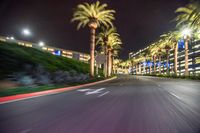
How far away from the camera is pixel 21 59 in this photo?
30.3m

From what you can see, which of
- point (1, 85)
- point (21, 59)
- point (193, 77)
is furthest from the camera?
point (193, 77)

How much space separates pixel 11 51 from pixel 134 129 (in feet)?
94.2

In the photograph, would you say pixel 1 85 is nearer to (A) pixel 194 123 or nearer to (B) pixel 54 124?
(B) pixel 54 124

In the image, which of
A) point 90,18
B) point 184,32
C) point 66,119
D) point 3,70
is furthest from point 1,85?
point 184,32

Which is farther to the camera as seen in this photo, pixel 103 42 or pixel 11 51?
pixel 103 42

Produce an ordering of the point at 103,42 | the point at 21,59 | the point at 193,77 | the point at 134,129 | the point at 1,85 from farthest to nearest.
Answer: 1. the point at 103,42
2. the point at 193,77
3. the point at 21,59
4. the point at 1,85
5. the point at 134,129

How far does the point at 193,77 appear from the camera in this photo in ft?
148

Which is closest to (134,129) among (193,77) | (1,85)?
(1,85)

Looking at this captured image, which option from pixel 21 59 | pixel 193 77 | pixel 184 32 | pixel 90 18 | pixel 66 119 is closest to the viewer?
pixel 66 119

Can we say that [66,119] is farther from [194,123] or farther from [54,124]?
[194,123]

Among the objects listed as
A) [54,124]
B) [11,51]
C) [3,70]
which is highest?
[11,51]

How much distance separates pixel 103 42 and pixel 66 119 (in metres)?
55.5

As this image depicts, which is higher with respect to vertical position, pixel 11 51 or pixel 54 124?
pixel 11 51

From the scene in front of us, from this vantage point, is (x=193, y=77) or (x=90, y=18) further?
(x=193, y=77)
